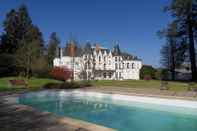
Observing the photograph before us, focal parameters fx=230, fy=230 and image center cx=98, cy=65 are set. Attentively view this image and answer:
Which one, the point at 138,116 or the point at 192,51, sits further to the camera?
the point at 192,51

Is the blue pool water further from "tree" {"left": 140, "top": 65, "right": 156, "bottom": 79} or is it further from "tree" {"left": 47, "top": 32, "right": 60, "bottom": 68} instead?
"tree" {"left": 47, "top": 32, "right": 60, "bottom": 68}

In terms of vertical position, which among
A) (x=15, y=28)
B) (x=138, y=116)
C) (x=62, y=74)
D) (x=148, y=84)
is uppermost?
(x=15, y=28)

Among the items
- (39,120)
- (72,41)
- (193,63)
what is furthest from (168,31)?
(39,120)

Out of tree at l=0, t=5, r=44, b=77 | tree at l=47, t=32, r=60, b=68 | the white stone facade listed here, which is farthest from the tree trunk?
tree at l=47, t=32, r=60, b=68

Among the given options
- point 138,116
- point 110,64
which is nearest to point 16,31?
point 110,64

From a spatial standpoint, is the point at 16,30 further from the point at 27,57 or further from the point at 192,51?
the point at 192,51

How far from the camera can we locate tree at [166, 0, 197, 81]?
32.4 m

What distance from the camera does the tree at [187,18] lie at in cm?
3238

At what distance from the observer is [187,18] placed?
1312 inches

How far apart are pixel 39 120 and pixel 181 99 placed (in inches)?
378

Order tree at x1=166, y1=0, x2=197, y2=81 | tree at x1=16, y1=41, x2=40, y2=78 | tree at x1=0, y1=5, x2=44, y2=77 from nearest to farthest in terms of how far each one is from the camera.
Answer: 1. tree at x1=166, y1=0, x2=197, y2=81
2. tree at x1=16, y1=41, x2=40, y2=78
3. tree at x1=0, y1=5, x2=44, y2=77

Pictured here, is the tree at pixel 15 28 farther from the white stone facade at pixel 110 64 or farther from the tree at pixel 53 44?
the tree at pixel 53 44

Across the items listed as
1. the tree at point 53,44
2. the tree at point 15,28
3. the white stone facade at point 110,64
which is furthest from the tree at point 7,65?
the tree at point 53,44

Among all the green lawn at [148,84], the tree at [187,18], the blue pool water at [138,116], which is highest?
the tree at [187,18]
